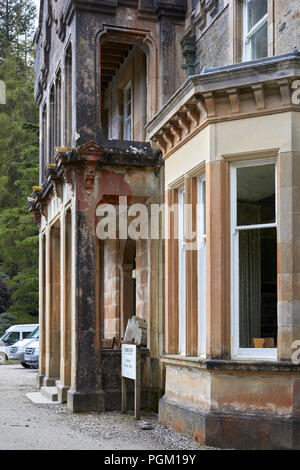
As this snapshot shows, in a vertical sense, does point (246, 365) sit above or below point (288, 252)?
below

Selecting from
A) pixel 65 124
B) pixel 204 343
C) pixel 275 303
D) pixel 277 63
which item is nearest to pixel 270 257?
pixel 275 303

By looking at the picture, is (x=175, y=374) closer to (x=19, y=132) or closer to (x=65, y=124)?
(x=65, y=124)

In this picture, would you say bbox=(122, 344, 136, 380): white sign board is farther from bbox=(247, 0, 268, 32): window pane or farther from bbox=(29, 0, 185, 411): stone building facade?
bbox=(247, 0, 268, 32): window pane

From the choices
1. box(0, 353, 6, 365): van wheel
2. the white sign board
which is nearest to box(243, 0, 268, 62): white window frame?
the white sign board

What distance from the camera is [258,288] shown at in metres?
10.9

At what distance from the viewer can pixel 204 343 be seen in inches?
449

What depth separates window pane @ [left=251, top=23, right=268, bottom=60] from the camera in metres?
12.3

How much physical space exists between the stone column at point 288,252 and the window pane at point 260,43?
9.22 feet

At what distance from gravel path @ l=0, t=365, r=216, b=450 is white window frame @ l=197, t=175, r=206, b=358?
145 cm

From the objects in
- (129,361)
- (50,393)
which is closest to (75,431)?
(129,361)

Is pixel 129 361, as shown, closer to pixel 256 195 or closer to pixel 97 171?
pixel 97 171

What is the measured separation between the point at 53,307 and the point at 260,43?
30.5 feet

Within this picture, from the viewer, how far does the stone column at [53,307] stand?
19094 millimetres
